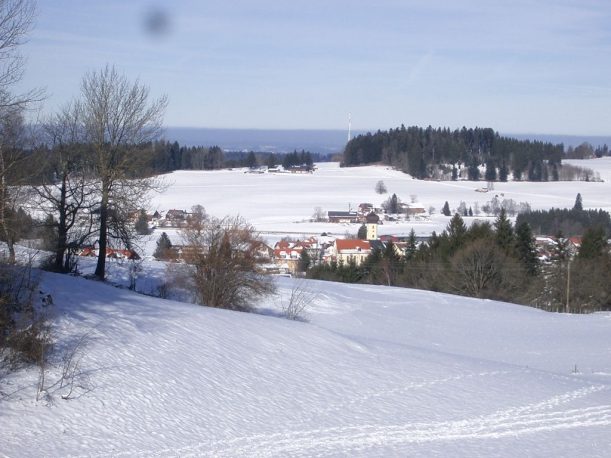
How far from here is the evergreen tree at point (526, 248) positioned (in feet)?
155

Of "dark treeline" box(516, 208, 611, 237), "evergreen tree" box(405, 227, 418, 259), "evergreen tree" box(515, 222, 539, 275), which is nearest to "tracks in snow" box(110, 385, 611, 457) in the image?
"evergreen tree" box(515, 222, 539, 275)

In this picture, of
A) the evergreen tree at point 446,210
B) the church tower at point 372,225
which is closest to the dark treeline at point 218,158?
the church tower at point 372,225

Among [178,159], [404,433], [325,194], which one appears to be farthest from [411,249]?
[178,159]

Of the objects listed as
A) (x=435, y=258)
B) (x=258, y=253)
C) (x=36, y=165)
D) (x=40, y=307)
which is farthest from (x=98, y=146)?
(x=435, y=258)

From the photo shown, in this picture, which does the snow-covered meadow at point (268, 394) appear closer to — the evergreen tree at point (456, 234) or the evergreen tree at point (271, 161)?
the evergreen tree at point (456, 234)

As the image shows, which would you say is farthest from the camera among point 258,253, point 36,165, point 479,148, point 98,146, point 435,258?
point 479,148

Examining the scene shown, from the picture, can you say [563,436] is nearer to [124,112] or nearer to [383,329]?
[383,329]

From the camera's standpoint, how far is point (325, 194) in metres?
82.9

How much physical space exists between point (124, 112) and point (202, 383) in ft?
39.3

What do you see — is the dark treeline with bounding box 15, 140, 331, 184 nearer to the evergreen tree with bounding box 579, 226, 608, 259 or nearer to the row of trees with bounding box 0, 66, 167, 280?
the row of trees with bounding box 0, 66, 167, 280

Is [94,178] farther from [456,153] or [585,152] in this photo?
[585,152]

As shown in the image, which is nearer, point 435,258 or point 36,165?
point 36,165

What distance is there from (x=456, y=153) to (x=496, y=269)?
71454 mm

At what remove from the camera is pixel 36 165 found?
1761 centimetres
